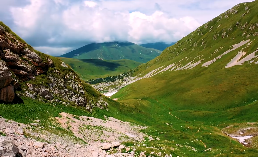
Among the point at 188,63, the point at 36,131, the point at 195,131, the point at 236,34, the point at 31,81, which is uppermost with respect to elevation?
the point at 236,34

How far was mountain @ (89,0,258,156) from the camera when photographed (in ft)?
150

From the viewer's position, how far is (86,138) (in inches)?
1319

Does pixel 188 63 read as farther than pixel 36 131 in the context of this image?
Yes

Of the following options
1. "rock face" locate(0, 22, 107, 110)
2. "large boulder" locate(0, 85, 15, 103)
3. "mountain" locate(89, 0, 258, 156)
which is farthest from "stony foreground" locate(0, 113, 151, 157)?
"rock face" locate(0, 22, 107, 110)

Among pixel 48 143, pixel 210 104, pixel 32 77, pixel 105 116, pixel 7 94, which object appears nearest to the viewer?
pixel 48 143

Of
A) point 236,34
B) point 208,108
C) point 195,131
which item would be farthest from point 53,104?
point 236,34

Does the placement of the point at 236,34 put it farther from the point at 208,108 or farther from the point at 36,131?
the point at 36,131

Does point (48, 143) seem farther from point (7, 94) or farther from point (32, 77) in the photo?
point (32, 77)

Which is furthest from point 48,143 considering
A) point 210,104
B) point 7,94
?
point 210,104

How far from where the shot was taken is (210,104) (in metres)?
100

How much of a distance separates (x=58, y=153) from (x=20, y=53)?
107 feet

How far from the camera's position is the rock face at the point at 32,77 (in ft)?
118

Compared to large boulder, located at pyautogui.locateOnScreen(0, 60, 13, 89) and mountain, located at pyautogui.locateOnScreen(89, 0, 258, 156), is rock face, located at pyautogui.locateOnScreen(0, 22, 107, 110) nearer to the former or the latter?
large boulder, located at pyautogui.locateOnScreen(0, 60, 13, 89)

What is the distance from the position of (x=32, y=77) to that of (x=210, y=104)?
81.2 metres
